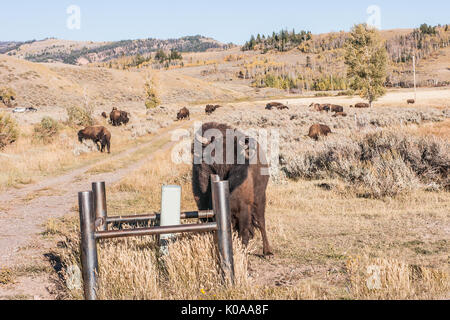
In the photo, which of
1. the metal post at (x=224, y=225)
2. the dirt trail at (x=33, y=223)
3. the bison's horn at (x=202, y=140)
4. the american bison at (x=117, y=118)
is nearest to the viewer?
the metal post at (x=224, y=225)

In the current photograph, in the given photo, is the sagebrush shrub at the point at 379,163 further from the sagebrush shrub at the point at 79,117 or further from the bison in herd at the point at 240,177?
the sagebrush shrub at the point at 79,117

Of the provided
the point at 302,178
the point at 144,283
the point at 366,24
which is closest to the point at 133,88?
the point at 366,24

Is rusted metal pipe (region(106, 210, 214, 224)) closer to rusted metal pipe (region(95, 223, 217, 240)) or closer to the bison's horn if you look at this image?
rusted metal pipe (region(95, 223, 217, 240))

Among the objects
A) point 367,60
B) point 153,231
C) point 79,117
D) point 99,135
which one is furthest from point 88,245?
point 367,60

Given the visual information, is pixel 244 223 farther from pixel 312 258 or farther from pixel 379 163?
pixel 379 163

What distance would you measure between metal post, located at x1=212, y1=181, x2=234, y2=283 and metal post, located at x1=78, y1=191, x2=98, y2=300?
127 cm

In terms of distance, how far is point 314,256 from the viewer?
18.0ft

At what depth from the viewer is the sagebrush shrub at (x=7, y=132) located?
19.3 metres

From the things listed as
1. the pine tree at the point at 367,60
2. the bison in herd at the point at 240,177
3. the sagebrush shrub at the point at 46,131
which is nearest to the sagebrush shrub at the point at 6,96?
the sagebrush shrub at the point at 46,131

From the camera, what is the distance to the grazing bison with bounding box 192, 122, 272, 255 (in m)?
4.62

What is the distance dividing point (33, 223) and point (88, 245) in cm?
495

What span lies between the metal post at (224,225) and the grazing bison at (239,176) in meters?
0.47

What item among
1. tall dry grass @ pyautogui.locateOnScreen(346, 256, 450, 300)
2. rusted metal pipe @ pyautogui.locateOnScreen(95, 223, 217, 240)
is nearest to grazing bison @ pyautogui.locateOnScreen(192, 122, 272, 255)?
rusted metal pipe @ pyautogui.locateOnScreen(95, 223, 217, 240)
